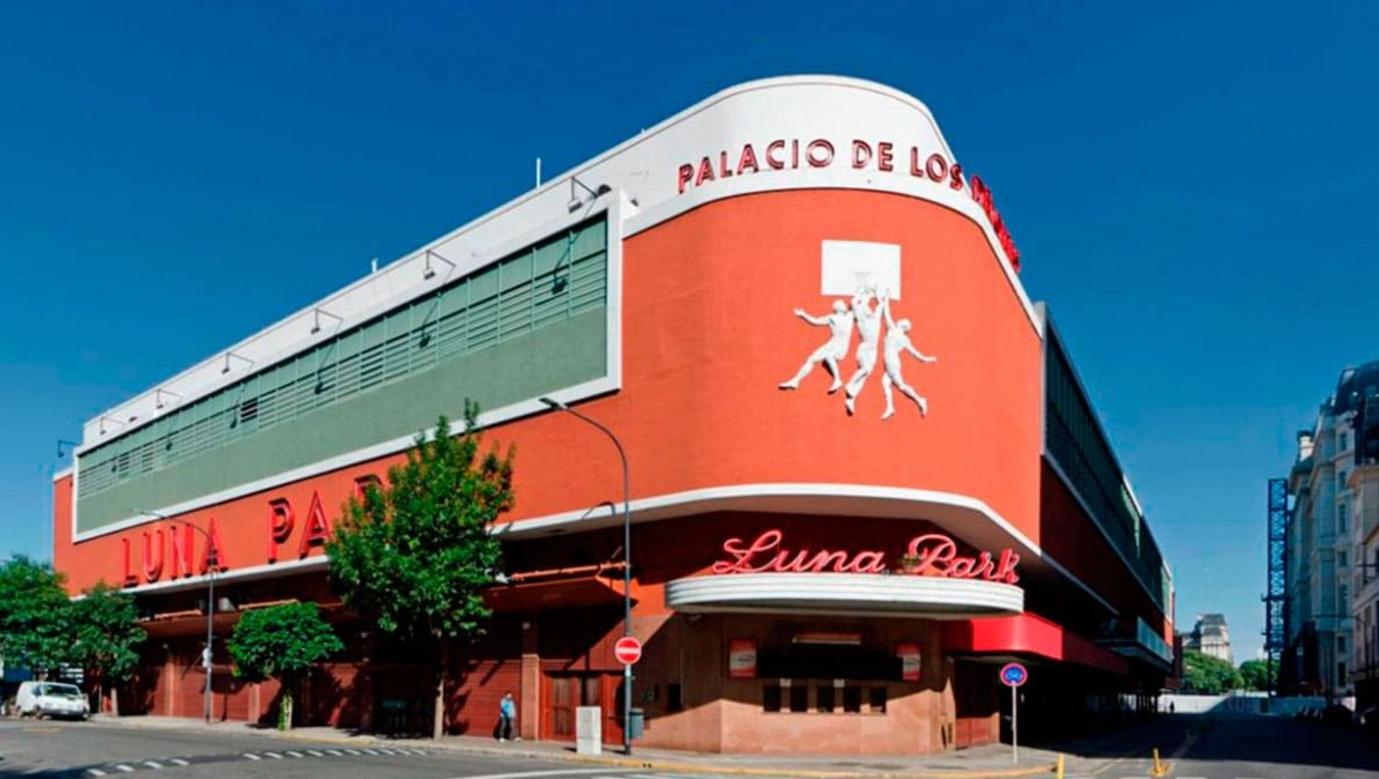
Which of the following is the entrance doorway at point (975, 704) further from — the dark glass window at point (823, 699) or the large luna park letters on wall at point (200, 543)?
the large luna park letters on wall at point (200, 543)

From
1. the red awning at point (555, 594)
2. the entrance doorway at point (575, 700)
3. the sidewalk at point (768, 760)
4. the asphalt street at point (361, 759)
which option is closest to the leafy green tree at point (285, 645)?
the asphalt street at point (361, 759)

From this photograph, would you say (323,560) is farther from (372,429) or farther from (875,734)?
(875,734)

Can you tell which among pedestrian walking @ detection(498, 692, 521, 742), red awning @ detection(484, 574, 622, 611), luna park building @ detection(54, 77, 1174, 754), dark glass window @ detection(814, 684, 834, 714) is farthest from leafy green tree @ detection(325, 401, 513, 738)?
dark glass window @ detection(814, 684, 834, 714)

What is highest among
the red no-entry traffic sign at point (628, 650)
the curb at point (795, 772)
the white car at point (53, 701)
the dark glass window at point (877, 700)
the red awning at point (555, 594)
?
the red awning at point (555, 594)

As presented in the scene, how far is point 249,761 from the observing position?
116 feet

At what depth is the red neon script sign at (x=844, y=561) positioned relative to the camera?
1526 inches

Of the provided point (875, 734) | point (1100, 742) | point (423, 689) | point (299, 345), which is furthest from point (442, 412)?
point (1100, 742)

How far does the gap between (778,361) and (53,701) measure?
4766 centimetres

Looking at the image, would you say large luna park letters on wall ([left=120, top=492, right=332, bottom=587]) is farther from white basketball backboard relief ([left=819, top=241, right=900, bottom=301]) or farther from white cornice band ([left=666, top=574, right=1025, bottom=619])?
white basketball backboard relief ([left=819, top=241, right=900, bottom=301])

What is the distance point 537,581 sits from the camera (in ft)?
158

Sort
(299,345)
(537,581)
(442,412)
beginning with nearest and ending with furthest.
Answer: (537,581), (442,412), (299,345)

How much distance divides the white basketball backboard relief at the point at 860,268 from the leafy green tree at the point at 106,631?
51839 millimetres

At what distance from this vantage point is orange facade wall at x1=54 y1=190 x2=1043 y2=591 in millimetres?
40000

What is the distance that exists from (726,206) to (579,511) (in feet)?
37.5
